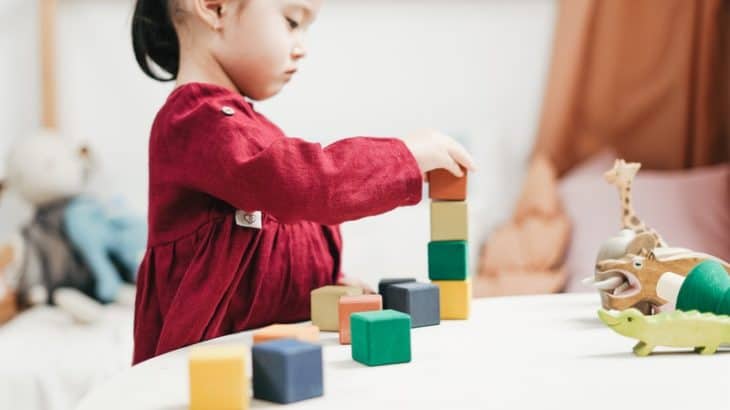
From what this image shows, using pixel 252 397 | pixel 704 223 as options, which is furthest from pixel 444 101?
pixel 252 397

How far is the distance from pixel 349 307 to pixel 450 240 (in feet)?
0.46

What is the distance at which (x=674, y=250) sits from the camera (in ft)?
2.33

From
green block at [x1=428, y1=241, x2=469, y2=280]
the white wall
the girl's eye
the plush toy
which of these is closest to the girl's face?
the girl's eye

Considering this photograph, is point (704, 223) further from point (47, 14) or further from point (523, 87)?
point (47, 14)

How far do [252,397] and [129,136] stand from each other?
5.41 ft

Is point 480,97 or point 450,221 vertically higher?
point 480,97

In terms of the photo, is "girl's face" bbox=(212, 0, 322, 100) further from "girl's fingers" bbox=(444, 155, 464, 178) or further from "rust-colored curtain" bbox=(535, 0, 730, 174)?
"rust-colored curtain" bbox=(535, 0, 730, 174)


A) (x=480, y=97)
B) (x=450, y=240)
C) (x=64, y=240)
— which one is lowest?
(x=64, y=240)

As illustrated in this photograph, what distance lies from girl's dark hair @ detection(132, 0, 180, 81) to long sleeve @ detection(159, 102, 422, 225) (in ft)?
0.72

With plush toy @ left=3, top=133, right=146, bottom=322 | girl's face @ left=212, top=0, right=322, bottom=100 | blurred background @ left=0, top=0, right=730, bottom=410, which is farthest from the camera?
blurred background @ left=0, top=0, right=730, bottom=410

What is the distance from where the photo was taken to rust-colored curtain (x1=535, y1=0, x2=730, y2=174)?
6.72ft

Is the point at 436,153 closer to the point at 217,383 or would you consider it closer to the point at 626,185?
the point at 626,185

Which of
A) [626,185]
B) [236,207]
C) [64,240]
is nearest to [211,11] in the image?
[236,207]

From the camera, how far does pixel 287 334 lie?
0.56 m
